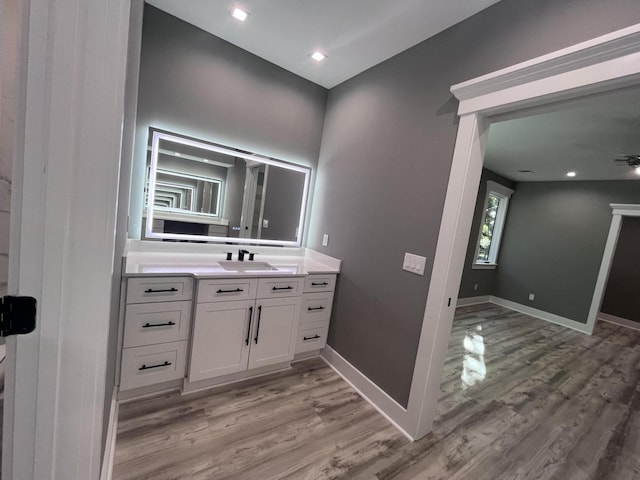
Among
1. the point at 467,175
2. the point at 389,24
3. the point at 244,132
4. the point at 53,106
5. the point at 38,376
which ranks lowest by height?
the point at 38,376

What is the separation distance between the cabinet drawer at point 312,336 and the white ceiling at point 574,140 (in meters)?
2.19

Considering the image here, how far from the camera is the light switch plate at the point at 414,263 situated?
179 centimetres

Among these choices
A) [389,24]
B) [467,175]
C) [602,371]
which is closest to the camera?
[467,175]

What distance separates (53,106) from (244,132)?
6.64 feet

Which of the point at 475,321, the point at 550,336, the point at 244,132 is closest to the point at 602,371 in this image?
the point at 550,336

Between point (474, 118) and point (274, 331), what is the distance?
6.60 feet

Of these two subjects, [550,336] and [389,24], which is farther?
[550,336]

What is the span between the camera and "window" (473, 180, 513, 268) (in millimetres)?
5238

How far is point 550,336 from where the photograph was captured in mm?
4078

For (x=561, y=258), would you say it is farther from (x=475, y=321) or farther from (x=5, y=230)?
(x=5, y=230)

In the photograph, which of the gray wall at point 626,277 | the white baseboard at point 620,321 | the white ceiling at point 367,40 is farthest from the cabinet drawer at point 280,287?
the white baseboard at point 620,321

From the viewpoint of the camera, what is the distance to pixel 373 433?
178 cm

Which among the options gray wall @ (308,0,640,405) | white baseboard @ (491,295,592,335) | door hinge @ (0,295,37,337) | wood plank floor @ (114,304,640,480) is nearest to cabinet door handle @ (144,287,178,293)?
wood plank floor @ (114,304,640,480)

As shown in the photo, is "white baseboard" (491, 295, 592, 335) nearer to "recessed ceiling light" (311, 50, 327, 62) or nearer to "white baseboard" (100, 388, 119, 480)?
"recessed ceiling light" (311, 50, 327, 62)
